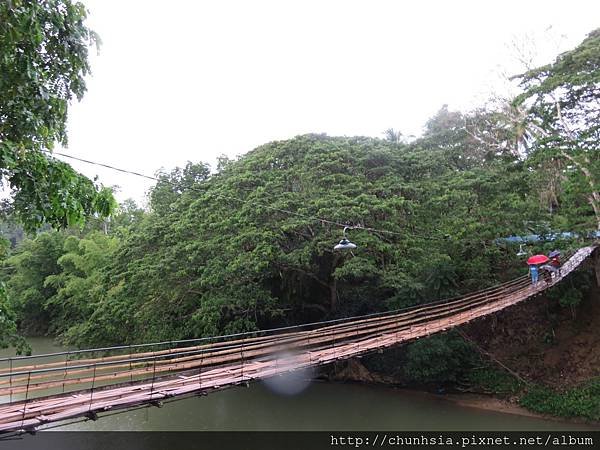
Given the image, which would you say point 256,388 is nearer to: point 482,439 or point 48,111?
point 482,439

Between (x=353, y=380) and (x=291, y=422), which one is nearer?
(x=291, y=422)

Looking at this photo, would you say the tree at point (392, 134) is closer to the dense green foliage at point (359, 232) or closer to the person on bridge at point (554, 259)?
the dense green foliage at point (359, 232)

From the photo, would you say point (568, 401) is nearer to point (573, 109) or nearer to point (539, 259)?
point (539, 259)

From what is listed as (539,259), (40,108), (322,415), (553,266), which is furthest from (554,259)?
(40,108)

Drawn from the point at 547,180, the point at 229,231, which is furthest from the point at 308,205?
the point at 547,180

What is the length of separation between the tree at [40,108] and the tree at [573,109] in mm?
5607

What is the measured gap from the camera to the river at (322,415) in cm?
602

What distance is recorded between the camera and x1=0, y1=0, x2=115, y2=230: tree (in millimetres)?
1573

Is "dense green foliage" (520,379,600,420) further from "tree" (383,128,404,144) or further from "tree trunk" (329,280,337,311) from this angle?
"tree" (383,128,404,144)

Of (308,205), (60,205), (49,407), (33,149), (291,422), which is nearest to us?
(60,205)

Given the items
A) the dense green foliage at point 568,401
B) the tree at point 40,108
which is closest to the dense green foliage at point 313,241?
the dense green foliage at point 568,401

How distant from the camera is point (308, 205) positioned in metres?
7.08

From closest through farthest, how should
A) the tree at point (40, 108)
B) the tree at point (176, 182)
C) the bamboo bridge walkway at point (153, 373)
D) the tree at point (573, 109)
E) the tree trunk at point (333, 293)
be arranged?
the tree at point (40, 108) < the bamboo bridge walkway at point (153, 373) < the tree at point (573, 109) < the tree trunk at point (333, 293) < the tree at point (176, 182)

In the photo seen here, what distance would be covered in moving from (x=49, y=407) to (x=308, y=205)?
16.6ft
